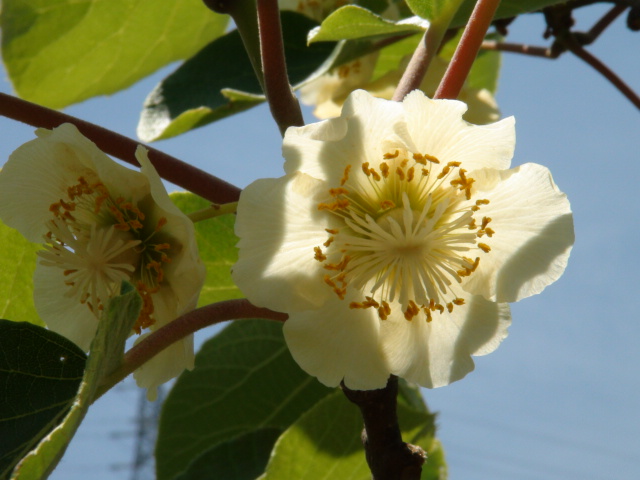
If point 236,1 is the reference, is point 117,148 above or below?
below

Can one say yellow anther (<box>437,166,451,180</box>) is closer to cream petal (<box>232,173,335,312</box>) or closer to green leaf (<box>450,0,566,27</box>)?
cream petal (<box>232,173,335,312</box>)

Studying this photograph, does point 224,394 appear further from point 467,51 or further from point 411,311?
point 467,51

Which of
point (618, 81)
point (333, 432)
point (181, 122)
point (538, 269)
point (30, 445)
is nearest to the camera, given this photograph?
point (30, 445)

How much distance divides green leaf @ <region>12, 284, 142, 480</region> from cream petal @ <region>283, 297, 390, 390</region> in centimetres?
19

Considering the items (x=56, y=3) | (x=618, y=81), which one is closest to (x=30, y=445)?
(x=56, y=3)

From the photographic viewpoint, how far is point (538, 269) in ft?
2.93

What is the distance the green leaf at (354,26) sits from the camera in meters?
1.01

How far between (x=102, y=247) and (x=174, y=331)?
20 cm

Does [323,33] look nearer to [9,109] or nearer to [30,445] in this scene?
[9,109]

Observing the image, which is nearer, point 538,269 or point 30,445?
point 30,445

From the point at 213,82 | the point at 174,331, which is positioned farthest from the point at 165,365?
the point at 213,82

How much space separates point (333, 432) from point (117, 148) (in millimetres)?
467

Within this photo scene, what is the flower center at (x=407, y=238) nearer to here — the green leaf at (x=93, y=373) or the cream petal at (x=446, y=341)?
the cream petal at (x=446, y=341)

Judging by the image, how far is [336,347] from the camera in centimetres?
92
